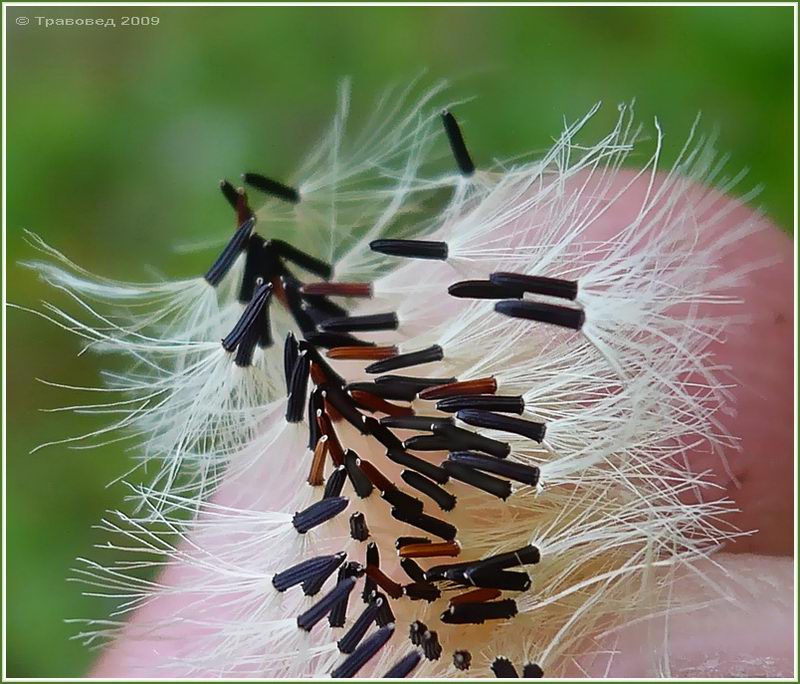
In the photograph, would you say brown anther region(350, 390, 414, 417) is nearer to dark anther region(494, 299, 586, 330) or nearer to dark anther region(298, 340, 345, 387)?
dark anther region(298, 340, 345, 387)

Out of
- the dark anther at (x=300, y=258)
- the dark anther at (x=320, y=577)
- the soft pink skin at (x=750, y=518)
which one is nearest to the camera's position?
the dark anther at (x=320, y=577)

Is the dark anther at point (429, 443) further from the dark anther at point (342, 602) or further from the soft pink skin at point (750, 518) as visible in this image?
the soft pink skin at point (750, 518)

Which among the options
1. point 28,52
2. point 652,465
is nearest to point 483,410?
point 652,465

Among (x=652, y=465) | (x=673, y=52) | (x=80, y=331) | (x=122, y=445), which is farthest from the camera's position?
(x=673, y=52)

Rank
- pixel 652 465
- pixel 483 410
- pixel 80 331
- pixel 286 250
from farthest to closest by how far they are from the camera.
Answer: pixel 80 331, pixel 286 250, pixel 652 465, pixel 483 410

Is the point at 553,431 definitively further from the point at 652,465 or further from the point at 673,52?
the point at 673,52

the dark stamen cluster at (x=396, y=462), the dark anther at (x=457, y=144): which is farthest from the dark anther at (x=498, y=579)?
the dark anther at (x=457, y=144)

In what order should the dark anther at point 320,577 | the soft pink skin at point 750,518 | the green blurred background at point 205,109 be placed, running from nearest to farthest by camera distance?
the dark anther at point 320,577, the soft pink skin at point 750,518, the green blurred background at point 205,109

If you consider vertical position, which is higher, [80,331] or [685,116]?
[685,116]
